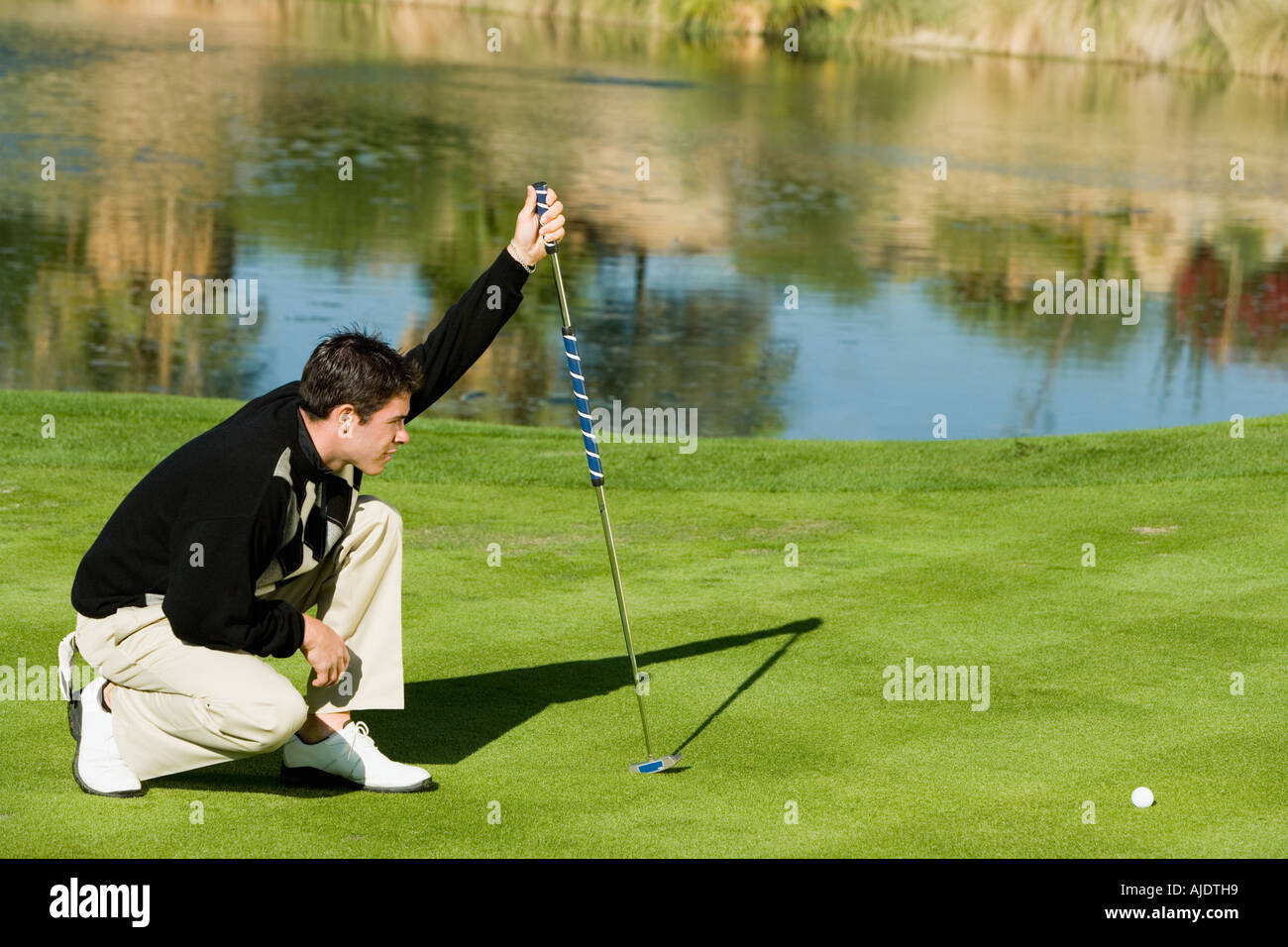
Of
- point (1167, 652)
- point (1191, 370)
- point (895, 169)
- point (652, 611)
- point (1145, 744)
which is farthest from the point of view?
point (895, 169)

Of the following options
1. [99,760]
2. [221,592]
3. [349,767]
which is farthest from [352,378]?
[99,760]

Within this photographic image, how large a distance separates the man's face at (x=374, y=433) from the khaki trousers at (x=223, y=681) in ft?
1.28

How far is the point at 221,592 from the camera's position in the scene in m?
4.41

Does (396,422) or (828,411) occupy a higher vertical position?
(396,422)

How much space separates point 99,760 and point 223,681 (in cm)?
43

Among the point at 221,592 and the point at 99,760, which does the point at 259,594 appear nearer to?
the point at 221,592

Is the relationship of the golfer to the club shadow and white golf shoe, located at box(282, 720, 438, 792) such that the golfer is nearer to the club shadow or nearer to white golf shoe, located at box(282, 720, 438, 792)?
white golf shoe, located at box(282, 720, 438, 792)

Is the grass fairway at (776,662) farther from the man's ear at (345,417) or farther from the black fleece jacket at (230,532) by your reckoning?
the man's ear at (345,417)

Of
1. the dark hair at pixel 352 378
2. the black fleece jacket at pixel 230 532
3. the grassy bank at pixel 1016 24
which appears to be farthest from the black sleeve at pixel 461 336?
the grassy bank at pixel 1016 24

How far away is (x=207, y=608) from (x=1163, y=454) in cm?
691

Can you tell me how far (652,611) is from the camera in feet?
21.8

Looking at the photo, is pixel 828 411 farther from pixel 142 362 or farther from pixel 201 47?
pixel 201 47
